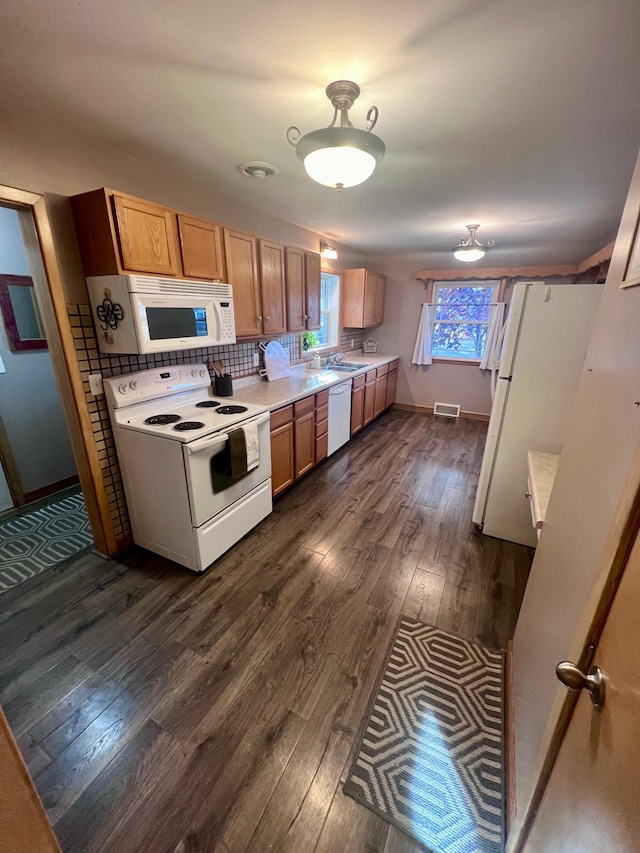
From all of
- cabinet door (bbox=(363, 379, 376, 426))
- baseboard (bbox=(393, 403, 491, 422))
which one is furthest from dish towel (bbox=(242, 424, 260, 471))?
baseboard (bbox=(393, 403, 491, 422))

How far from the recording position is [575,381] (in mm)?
2018

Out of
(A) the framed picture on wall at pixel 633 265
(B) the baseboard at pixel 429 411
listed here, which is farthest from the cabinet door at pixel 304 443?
(B) the baseboard at pixel 429 411

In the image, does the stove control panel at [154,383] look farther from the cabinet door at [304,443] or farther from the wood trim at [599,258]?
the wood trim at [599,258]

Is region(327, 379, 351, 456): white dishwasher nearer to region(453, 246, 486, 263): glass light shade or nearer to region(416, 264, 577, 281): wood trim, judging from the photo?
region(453, 246, 486, 263): glass light shade

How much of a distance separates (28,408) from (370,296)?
4.19 m

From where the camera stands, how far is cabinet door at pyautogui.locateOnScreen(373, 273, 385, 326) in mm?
5141

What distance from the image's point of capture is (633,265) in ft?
2.69

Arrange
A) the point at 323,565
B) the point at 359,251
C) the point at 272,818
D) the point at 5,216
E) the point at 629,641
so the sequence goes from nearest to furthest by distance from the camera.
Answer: the point at 629,641 < the point at 272,818 < the point at 323,565 < the point at 5,216 < the point at 359,251

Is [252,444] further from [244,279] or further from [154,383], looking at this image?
[244,279]

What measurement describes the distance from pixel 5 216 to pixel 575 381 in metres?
4.05

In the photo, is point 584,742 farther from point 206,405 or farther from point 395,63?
point 206,405

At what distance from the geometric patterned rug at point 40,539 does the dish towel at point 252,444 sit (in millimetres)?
1304

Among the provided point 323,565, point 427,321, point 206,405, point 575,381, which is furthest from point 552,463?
point 427,321

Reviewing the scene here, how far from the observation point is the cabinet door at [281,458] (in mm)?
2740
